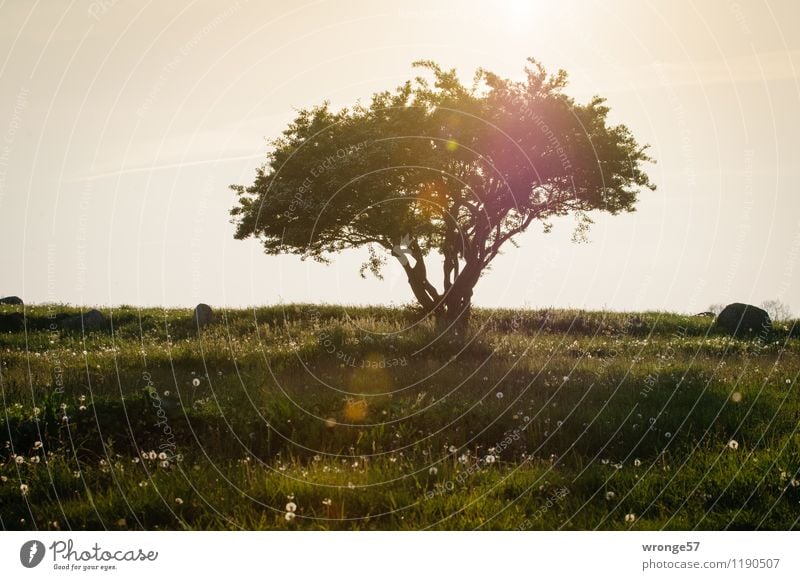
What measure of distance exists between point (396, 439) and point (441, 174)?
1440 centimetres

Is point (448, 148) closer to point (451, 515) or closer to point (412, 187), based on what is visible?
point (412, 187)

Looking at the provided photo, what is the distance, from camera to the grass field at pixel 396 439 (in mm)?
7719

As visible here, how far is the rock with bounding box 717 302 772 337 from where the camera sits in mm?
27188

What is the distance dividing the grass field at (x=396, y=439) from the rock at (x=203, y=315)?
821 centimetres

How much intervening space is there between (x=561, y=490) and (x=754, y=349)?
14.8m
